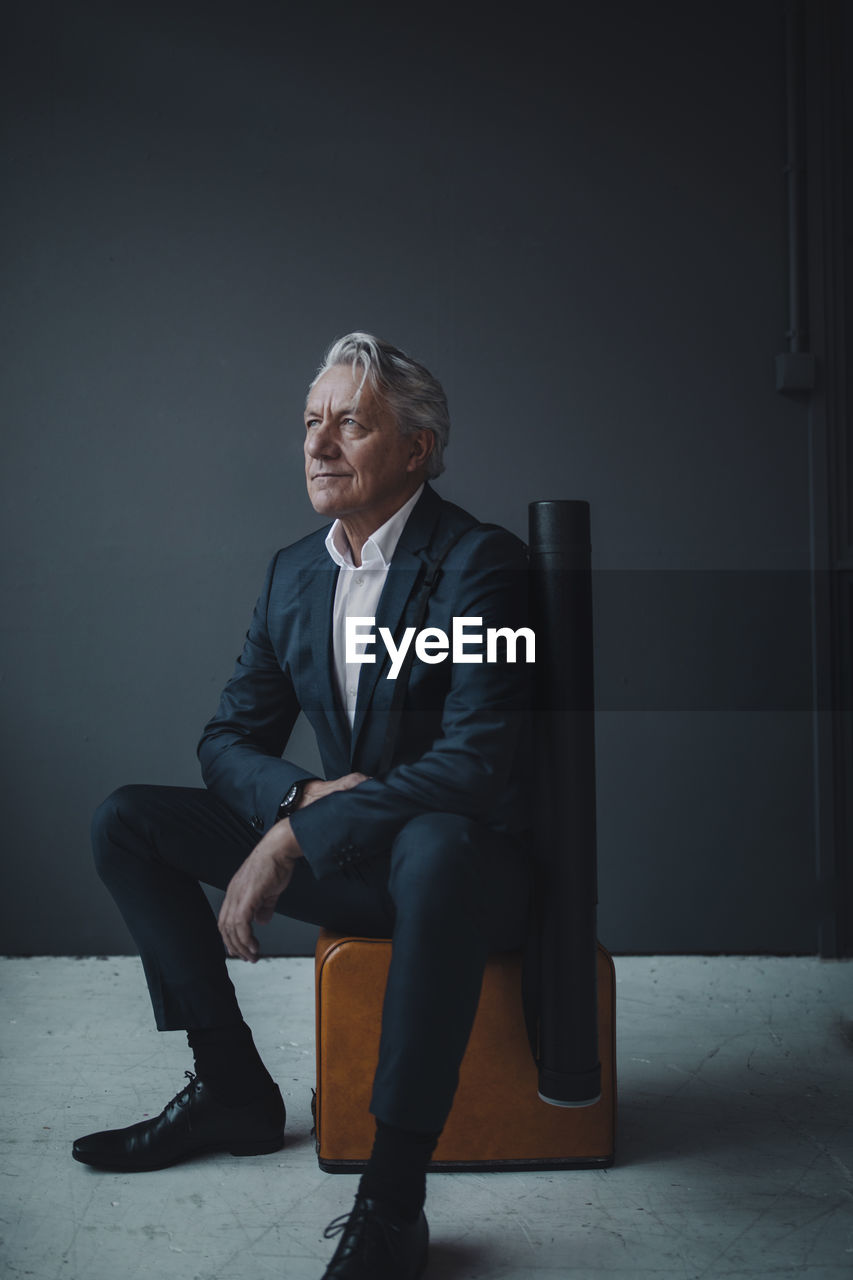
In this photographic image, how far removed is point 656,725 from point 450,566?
123cm

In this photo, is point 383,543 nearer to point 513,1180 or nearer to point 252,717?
point 252,717

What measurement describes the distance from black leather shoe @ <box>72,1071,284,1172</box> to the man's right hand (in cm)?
49

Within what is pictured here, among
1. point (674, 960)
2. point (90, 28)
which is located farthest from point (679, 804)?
point (90, 28)

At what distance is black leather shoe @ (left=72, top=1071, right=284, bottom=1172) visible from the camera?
1.54m

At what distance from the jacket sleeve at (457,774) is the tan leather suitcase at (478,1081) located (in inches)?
7.2

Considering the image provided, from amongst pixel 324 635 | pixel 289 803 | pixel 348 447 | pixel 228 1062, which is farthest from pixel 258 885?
pixel 348 447

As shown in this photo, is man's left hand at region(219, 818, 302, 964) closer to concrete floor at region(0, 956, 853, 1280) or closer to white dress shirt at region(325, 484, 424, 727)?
white dress shirt at region(325, 484, 424, 727)

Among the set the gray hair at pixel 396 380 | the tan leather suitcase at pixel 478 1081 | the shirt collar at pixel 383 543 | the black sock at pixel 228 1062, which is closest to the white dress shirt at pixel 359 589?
the shirt collar at pixel 383 543

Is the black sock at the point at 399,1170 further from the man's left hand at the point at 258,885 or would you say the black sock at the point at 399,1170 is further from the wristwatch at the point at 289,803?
the wristwatch at the point at 289,803

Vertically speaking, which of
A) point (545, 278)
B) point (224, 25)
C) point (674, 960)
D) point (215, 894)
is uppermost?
point (224, 25)

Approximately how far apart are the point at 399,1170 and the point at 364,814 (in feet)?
1.51

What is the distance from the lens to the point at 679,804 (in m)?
2.62

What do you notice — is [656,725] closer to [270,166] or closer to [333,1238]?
[333,1238]

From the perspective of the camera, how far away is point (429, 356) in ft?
8.54
